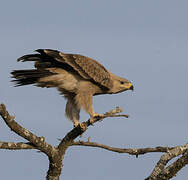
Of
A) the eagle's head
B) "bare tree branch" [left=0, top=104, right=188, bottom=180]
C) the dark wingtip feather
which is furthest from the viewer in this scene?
the eagle's head

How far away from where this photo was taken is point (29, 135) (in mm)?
6320

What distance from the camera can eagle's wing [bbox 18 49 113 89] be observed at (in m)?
8.85

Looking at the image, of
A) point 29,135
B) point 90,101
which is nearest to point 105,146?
point 29,135

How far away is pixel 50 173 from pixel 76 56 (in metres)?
3.27

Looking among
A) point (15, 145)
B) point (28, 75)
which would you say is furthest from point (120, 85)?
point (15, 145)

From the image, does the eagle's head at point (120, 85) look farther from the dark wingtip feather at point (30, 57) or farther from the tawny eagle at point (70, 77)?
the dark wingtip feather at point (30, 57)

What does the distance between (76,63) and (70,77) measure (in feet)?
1.22

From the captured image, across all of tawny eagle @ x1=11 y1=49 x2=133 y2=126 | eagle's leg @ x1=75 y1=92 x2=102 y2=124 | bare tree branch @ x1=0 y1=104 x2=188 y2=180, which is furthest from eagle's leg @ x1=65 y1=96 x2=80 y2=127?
bare tree branch @ x1=0 y1=104 x2=188 y2=180

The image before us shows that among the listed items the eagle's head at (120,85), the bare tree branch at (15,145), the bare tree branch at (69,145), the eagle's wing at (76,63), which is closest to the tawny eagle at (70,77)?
the eagle's wing at (76,63)

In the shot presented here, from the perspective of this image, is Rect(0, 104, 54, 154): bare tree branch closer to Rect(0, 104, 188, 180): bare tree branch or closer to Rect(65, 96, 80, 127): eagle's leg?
Rect(0, 104, 188, 180): bare tree branch

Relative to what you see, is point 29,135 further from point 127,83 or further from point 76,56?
point 127,83

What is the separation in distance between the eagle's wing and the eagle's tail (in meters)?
0.15

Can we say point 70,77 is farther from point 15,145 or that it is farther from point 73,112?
point 15,145

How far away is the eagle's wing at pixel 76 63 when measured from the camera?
8.85 metres
